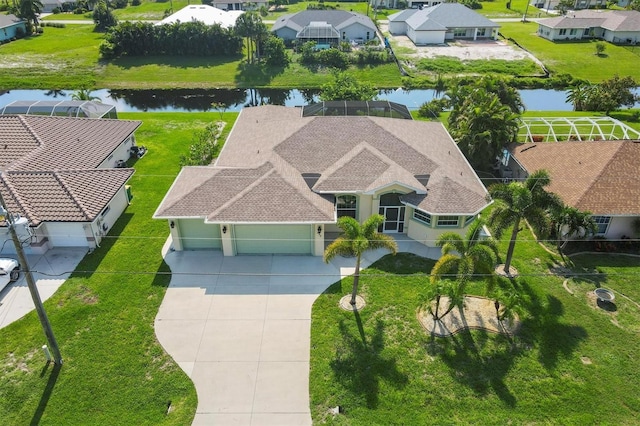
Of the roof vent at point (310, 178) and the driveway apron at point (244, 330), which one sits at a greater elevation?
the roof vent at point (310, 178)

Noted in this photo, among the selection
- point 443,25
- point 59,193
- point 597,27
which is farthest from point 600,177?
point 597,27

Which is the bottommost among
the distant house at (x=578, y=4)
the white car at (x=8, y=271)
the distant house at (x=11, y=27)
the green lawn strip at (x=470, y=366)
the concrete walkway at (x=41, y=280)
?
the green lawn strip at (x=470, y=366)

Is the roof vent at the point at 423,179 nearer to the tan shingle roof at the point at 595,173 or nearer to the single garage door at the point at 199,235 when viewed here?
the tan shingle roof at the point at 595,173

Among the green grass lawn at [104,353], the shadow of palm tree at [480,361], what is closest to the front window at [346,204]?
the shadow of palm tree at [480,361]

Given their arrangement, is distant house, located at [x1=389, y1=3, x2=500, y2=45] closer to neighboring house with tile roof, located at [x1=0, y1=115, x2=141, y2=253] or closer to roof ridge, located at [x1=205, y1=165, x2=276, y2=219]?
neighboring house with tile roof, located at [x1=0, y1=115, x2=141, y2=253]

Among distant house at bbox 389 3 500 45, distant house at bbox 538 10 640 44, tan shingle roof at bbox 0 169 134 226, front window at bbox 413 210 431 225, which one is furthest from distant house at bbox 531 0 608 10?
tan shingle roof at bbox 0 169 134 226

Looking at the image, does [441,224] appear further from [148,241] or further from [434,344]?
[148,241]

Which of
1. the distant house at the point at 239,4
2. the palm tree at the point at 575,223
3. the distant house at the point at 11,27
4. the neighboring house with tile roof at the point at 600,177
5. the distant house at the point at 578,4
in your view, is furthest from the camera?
the distant house at the point at 578,4
